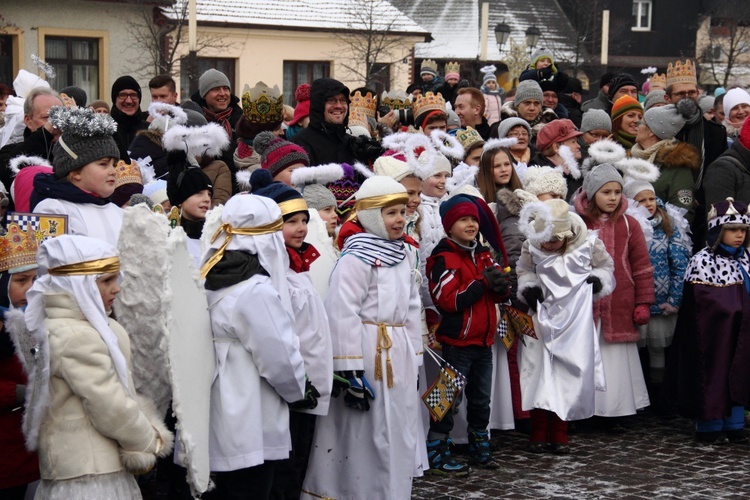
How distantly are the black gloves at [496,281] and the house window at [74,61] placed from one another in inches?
813

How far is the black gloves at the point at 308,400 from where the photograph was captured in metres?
6.11

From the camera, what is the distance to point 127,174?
777 cm

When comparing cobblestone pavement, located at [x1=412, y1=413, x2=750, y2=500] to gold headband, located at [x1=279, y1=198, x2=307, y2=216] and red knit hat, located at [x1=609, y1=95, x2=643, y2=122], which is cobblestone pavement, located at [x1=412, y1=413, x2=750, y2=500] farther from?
red knit hat, located at [x1=609, y1=95, x2=643, y2=122]

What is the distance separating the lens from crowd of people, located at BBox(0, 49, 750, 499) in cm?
514

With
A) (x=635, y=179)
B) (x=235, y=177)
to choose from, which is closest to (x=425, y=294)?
(x=235, y=177)

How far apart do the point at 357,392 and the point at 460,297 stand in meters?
1.29

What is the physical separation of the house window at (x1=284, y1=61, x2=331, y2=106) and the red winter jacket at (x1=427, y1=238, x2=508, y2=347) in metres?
27.9

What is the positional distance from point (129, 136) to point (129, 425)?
556 cm

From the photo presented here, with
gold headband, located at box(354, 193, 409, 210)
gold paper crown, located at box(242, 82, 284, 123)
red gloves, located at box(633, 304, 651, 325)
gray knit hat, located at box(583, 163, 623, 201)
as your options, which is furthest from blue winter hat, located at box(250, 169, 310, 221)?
red gloves, located at box(633, 304, 651, 325)

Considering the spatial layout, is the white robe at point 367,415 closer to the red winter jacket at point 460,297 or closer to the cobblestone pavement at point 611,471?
the cobblestone pavement at point 611,471

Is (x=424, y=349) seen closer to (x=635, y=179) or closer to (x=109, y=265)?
A: (x=635, y=179)

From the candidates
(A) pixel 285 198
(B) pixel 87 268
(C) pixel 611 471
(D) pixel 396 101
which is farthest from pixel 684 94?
(B) pixel 87 268

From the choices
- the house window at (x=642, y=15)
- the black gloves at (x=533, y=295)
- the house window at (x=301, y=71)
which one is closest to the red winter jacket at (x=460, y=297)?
the black gloves at (x=533, y=295)

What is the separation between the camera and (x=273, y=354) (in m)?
5.74
